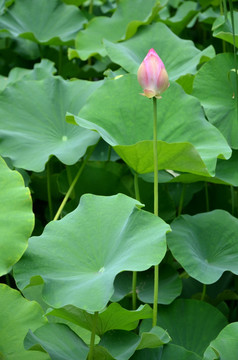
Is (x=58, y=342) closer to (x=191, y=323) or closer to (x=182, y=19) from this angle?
(x=191, y=323)

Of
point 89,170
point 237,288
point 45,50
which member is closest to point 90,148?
point 89,170

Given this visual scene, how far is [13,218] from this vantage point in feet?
3.30

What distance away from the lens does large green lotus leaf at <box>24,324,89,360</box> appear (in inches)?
37.7

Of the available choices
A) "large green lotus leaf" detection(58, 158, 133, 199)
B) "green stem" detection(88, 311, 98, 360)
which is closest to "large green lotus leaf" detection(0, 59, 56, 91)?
"large green lotus leaf" detection(58, 158, 133, 199)

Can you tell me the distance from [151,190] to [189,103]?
0.27 metres

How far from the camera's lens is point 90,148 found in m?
1.41

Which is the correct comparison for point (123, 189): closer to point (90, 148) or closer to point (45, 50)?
point (90, 148)

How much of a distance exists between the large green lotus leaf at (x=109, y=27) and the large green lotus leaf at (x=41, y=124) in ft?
1.14

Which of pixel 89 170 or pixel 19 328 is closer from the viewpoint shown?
pixel 19 328

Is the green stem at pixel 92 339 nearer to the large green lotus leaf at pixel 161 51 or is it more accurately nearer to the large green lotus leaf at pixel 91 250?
the large green lotus leaf at pixel 91 250

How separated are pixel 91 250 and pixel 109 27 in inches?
44.8

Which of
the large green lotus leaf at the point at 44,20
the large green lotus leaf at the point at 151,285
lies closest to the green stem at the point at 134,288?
the large green lotus leaf at the point at 151,285

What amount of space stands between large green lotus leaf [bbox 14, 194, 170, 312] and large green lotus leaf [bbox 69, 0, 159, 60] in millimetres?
830

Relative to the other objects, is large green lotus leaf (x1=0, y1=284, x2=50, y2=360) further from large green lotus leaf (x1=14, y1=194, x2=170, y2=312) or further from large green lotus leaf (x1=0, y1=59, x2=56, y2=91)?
large green lotus leaf (x1=0, y1=59, x2=56, y2=91)
